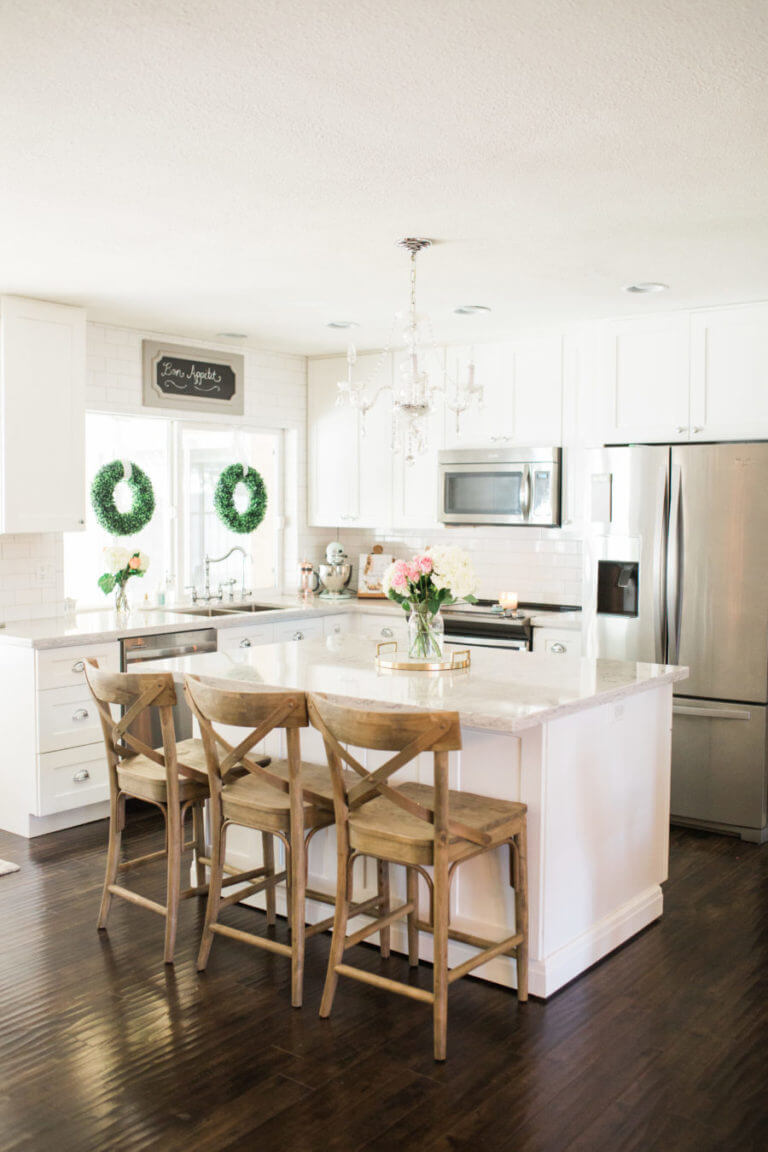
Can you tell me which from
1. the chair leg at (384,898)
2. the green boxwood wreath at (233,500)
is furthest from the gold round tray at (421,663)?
the green boxwood wreath at (233,500)

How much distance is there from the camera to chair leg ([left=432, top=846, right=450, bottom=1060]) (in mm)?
2801

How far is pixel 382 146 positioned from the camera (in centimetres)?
293

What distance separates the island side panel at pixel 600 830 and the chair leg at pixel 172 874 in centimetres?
122

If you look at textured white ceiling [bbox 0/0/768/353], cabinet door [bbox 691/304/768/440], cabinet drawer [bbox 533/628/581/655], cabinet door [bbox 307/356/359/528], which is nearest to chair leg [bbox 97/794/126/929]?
textured white ceiling [bbox 0/0/768/353]

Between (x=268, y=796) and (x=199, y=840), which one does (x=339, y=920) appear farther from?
(x=199, y=840)

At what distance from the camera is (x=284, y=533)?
7.09 m

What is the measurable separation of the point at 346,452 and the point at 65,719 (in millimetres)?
2775

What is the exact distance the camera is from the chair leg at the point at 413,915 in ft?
10.9

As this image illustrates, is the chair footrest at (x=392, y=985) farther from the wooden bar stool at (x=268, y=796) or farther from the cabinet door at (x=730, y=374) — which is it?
the cabinet door at (x=730, y=374)

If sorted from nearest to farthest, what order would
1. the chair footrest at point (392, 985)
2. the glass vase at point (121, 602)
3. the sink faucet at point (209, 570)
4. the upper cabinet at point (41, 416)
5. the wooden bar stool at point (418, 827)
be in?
the wooden bar stool at point (418, 827), the chair footrest at point (392, 985), the upper cabinet at point (41, 416), the glass vase at point (121, 602), the sink faucet at point (209, 570)

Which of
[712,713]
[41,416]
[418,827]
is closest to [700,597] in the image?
[712,713]

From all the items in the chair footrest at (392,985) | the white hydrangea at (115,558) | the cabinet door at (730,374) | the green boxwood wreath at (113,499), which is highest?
the cabinet door at (730,374)

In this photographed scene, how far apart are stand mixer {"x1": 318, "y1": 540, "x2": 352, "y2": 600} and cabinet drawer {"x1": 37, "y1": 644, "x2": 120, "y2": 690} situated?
1.99m

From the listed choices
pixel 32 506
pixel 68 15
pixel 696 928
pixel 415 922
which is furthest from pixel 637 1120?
pixel 32 506
